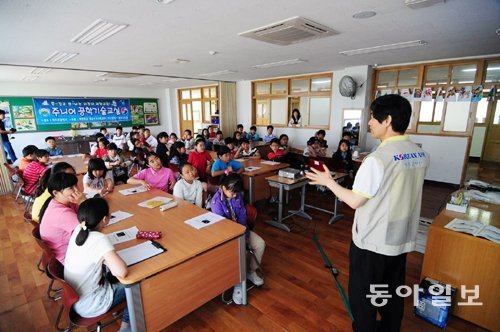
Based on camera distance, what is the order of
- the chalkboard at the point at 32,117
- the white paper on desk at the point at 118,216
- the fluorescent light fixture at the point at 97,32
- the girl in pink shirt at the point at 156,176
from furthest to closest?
the chalkboard at the point at 32,117
the girl in pink shirt at the point at 156,176
the fluorescent light fixture at the point at 97,32
the white paper on desk at the point at 118,216

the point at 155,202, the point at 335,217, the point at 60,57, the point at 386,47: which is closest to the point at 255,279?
the point at 155,202

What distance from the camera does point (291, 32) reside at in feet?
11.0

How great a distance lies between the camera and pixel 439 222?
7.43 ft

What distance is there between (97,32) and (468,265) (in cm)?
467

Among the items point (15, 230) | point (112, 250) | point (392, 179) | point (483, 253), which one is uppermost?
point (392, 179)

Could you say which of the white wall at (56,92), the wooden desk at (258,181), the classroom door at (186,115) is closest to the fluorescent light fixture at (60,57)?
the wooden desk at (258,181)

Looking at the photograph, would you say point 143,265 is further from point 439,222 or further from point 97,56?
point 97,56

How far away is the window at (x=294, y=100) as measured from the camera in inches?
304

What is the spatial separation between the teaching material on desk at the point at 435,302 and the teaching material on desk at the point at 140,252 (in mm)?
2198

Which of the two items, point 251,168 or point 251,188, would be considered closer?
point 251,188

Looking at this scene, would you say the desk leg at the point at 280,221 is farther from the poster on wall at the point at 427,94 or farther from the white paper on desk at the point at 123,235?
the poster on wall at the point at 427,94

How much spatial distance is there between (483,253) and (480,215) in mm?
592

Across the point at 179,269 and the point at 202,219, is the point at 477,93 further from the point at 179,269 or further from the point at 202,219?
the point at 179,269

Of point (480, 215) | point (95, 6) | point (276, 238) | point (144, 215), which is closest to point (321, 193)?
point (276, 238)
